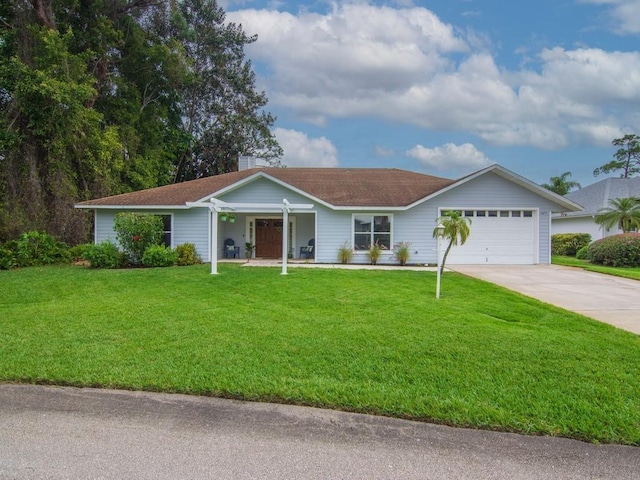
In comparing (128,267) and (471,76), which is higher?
(471,76)

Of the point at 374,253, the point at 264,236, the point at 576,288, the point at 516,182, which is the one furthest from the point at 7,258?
the point at 516,182

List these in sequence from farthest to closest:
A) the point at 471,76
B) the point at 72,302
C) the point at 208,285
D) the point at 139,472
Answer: the point at 471,76 < the point at 208,285 < the point at 72,302 < the point at 139,472

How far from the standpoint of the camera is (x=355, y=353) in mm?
5371

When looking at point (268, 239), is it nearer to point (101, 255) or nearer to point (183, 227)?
point (183, 227)

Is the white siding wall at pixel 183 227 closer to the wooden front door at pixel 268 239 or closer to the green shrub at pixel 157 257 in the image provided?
the green shrub at pixel 157 257

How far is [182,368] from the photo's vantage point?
4844mm

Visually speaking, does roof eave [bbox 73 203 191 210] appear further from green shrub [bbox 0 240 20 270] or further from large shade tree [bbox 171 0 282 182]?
large shade tree [bbox 171 0 282 182]

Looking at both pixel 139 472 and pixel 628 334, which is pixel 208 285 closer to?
pixel 139 472

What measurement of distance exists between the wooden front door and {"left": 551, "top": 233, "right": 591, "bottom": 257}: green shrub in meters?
18.3

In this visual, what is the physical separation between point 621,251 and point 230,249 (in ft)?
57.0

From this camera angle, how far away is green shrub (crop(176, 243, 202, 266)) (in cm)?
1547

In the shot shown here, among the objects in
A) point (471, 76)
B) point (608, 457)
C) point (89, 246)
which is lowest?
point (608, 457)

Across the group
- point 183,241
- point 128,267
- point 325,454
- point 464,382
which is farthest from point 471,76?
point 325,454

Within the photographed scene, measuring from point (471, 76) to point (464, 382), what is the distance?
1813 centimetres
